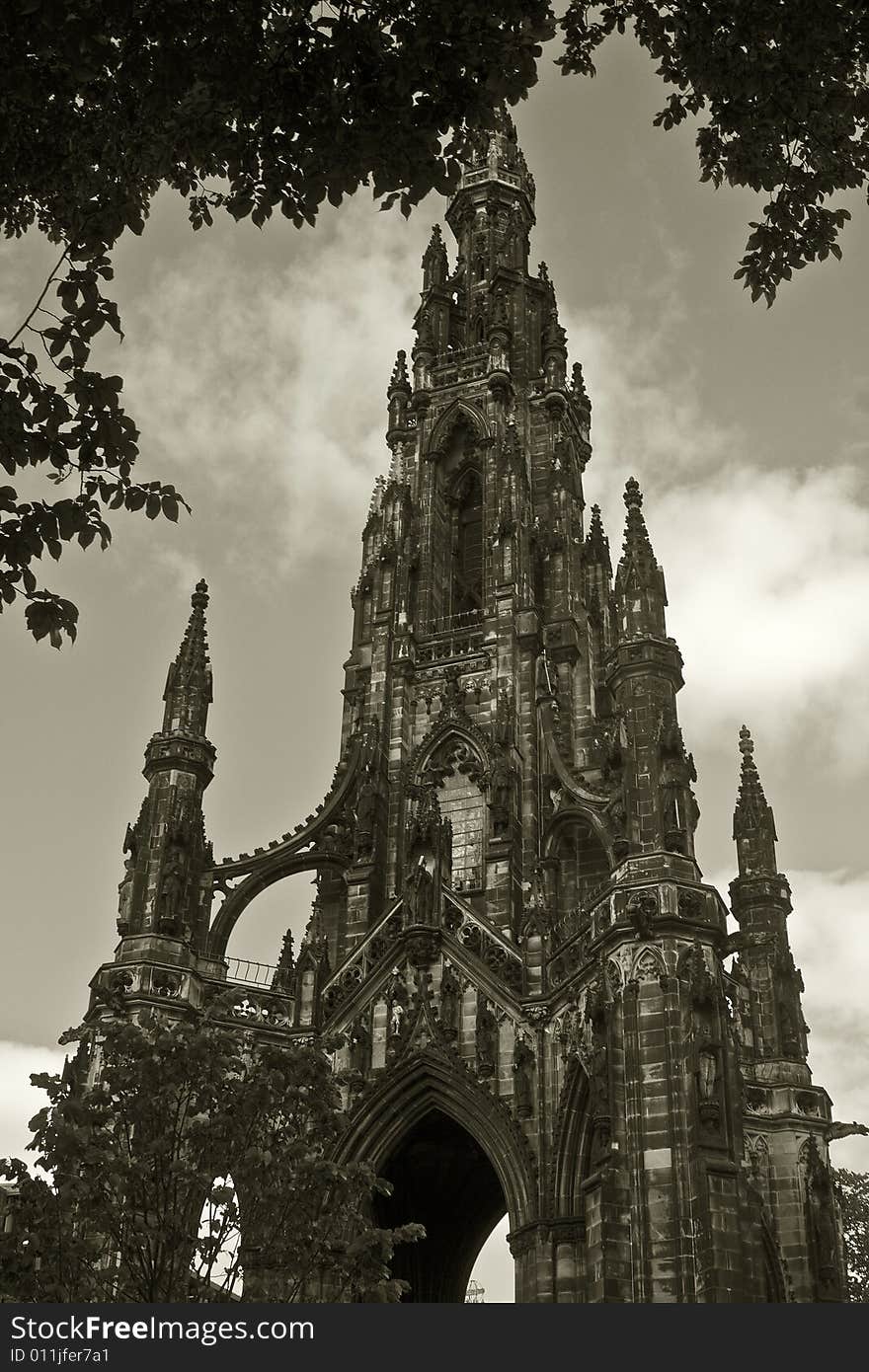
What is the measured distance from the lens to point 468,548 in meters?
42.7

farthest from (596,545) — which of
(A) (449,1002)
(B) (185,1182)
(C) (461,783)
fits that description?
(B) (185,1182)

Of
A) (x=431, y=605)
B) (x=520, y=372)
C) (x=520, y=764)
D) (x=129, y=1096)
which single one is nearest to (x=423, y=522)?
(x=431, y=605)

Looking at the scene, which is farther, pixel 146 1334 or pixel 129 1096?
pixel 129 1096

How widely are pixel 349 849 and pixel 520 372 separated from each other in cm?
1761

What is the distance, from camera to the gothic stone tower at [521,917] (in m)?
24.6

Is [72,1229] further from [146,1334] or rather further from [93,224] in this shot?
[93,224]

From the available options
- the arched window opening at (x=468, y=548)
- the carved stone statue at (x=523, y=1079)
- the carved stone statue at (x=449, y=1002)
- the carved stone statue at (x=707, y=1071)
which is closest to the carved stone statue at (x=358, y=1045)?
the carved stone statue at (x=449, y=1002)

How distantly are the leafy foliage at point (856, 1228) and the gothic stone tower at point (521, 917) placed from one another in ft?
33.9

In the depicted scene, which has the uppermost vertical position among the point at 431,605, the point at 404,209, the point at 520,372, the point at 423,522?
the point at 520,372

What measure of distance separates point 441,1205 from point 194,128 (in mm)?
28772

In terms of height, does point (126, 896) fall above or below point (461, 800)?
below

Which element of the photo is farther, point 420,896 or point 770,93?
point 420,896

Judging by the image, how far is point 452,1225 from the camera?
112 feet

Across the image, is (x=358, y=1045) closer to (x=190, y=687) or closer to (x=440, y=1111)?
(x=440, y=1111)
